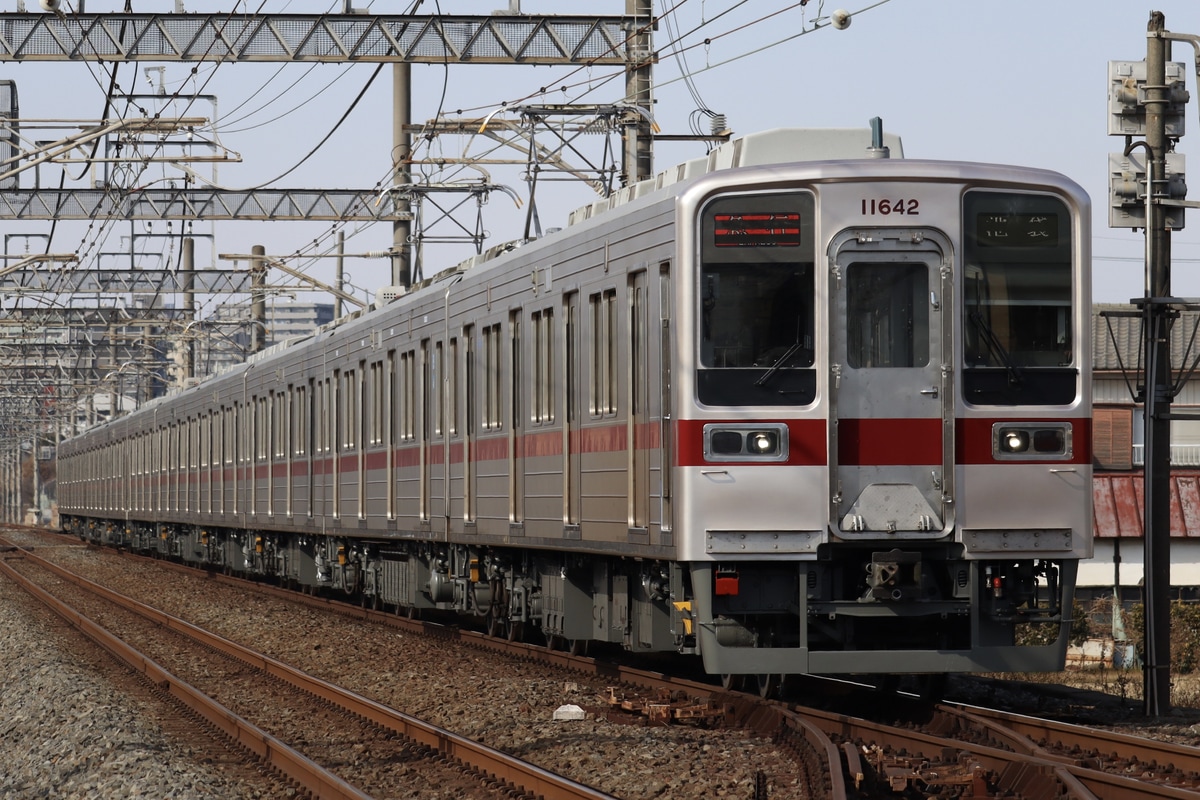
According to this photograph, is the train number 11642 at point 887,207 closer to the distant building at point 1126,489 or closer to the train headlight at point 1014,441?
the train headlight at point 1014,441

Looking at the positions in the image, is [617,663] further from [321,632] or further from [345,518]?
[345,518]

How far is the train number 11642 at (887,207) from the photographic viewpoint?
1010cm

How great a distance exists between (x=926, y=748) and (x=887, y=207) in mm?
3087

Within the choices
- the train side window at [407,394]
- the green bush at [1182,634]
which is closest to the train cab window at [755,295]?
the train side window at [407,394]

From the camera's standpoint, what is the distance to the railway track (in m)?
7.92

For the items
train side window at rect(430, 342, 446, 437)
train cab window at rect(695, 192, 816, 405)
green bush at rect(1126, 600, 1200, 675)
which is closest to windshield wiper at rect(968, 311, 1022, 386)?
train cab window at rect(695, 192, 816, 405)

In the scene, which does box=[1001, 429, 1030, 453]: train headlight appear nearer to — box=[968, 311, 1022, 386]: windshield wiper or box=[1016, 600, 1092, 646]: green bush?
box=[968, 311, 1022, 386]: windshield wiper

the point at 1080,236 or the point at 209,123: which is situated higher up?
the point at 209,123

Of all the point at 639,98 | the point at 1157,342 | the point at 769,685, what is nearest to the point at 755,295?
the point at 769,685

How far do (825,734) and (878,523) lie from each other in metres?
1.39

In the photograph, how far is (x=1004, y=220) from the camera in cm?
1021

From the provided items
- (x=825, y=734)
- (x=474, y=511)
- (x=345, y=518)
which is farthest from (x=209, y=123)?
(x=825, y=734)

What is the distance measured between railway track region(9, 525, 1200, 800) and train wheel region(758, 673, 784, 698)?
0.28m

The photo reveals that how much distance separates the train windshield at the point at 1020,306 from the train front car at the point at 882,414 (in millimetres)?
12
